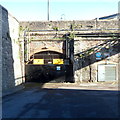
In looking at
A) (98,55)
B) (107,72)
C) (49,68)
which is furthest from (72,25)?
(107,72)

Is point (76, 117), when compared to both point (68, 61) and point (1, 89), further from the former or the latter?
point (68, 61)

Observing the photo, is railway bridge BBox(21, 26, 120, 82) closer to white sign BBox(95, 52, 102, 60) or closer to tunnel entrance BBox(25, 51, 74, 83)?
tunnel entrance BBox(25, 51, 74, 83)

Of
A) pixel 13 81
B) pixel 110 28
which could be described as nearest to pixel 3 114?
pixel 13 81

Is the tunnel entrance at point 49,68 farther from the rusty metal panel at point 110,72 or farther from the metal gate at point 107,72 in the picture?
the rusty metal panel at point 110,72

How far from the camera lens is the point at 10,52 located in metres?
14.3

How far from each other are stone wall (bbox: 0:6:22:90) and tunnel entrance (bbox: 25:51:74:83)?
5.07 ft

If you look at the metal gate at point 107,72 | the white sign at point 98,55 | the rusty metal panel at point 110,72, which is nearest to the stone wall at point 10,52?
the white sign at point 98,55

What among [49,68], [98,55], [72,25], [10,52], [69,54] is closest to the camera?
[10,52]

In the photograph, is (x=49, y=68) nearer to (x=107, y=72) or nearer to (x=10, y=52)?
(x=10, y=52)

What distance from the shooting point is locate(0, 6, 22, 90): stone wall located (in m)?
12.7

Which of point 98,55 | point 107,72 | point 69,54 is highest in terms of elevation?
point 69,54

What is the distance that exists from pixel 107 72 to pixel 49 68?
6.01 meters

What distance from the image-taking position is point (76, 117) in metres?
6.11

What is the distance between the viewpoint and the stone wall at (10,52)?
12.7 metres
